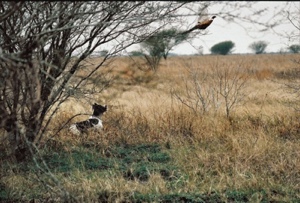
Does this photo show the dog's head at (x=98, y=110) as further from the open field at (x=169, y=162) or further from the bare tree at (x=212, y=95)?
the bare tree at (x=212, y=95)

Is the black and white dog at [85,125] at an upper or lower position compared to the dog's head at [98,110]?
lower

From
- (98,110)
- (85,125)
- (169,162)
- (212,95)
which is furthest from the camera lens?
(212,95)

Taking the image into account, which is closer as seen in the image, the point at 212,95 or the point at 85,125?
the point at 85,125

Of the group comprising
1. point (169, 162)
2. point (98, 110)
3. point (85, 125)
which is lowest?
point (169, 162)

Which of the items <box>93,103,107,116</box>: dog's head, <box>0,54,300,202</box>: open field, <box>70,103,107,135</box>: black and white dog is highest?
<box>93,103,107,116</box>: dog's head

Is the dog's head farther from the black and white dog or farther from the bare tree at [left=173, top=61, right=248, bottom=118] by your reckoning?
the bare tree at [left=173, top=61, right=248, bottom=118]

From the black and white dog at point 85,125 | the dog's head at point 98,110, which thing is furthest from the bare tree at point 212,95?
the black and white dog at point 85,125

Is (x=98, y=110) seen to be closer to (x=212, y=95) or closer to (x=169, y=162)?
(x=169, y=162)

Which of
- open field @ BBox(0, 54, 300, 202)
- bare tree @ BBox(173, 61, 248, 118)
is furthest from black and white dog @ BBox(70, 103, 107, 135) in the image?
bare tree @ BBox(173, 61, 248, 118)

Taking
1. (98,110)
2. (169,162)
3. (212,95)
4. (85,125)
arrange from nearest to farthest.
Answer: (169,162), (85,125), (98,110), (212,95)

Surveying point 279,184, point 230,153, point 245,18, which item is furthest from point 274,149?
point 245,18

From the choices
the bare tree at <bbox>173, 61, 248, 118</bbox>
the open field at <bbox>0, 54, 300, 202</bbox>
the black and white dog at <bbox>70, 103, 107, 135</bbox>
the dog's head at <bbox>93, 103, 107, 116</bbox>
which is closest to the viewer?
the open field at <bbox>0, 54, 300, 202</bbox>

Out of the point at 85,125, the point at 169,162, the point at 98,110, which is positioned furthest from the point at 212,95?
the point at 169,162

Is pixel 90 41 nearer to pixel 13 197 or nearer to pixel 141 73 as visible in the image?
pixel 13 197
